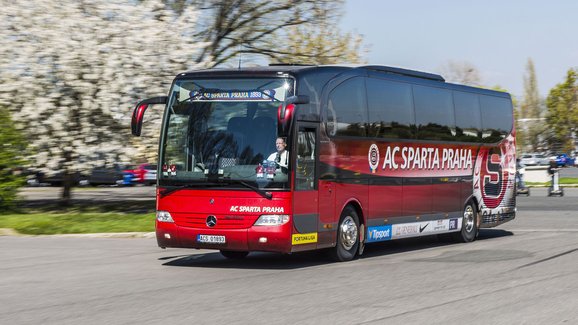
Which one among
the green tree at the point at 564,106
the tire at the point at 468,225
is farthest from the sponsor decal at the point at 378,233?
the green tree at the point at 564,106

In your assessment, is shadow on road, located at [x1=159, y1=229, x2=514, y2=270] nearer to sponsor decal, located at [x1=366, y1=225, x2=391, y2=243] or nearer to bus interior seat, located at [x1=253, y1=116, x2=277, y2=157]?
sponsor decal, located at [x1=366, y1=225, x2=391, y2=243]

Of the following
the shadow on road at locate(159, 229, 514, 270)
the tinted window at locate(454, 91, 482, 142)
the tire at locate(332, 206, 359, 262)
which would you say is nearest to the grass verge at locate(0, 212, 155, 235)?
the shadow on road at locate(159, 229, 514, 270)

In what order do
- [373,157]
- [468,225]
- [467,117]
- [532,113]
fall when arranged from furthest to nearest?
[532,113] → [468,225] → [467,117] → [373,157]

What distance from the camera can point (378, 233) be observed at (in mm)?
16812

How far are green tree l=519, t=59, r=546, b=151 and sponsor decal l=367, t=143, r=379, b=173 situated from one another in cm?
8674

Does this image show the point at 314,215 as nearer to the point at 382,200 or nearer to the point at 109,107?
the point at 382,200

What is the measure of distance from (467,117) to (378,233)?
4.83 meters

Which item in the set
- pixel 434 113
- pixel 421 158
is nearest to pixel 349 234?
pixel 421 158

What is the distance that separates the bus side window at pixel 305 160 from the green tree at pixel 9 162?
1415 centimetres

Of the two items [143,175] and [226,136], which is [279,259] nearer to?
[226,136]

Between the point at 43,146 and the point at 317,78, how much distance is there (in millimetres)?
14803

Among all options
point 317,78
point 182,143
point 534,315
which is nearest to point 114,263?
point 182,143

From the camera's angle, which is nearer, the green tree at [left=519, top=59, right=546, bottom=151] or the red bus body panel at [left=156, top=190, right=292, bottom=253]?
the red bus body panel at [left=156, top=190, right=292, bottom=253]

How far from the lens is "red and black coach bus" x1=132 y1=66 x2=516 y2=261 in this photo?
14.0 m
